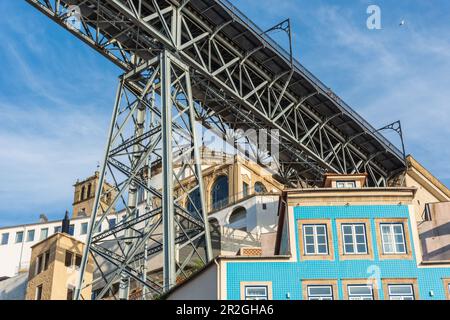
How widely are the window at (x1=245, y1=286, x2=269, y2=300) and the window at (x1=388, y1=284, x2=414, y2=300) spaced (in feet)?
13.9

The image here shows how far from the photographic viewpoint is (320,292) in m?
26.9

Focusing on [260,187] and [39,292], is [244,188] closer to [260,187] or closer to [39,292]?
[260,187]

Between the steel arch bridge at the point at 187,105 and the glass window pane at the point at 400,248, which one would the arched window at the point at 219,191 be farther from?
the glass window pane at the point at 400,248

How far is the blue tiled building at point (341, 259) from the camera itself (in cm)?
2666

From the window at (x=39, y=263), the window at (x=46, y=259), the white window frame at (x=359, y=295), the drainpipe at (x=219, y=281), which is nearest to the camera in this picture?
the drainpipe at (x=219, y=281)

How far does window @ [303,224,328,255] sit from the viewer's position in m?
27.8

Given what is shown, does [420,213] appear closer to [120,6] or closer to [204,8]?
[204,8]

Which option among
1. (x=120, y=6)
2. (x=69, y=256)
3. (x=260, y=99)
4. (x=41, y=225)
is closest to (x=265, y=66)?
(x=260, y=99)

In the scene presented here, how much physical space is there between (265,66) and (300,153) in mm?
6872

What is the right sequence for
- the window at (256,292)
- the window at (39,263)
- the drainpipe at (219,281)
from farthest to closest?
the window at (39,263) < the window at (256,292) < the drainpipe at (219,281)

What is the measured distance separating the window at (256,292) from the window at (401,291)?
4224 mm

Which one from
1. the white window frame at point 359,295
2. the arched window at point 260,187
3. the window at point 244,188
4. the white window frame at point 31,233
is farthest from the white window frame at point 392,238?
the white window frame at point 31,233

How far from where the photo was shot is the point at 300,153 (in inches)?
1868

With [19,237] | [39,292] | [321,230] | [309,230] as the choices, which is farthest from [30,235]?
[321,230]
